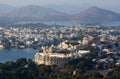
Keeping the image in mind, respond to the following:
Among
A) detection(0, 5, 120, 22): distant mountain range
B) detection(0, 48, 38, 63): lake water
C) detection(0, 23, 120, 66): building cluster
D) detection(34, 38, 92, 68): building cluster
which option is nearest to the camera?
detection(34, 38, 92, 68): building cluster

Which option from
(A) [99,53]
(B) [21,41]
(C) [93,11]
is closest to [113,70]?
(A) [99,53]

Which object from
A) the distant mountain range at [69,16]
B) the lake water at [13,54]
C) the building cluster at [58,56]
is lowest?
the distant mountain range at [69,16]

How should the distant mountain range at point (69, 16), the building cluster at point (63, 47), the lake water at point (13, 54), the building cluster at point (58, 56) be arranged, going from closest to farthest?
the building cluster at point (58, 56) < the building cluster at point (63, 47) < the lake water at point (13, 54) < the distant mountain range at point (69, 16)

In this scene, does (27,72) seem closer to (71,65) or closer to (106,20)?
(71,65)

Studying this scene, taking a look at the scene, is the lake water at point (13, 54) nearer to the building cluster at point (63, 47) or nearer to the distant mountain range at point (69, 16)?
the building cluster at point (63, 47)

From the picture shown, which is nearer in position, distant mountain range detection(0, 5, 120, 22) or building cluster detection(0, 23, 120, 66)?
building cluster detection(0, 23, 120, 66)

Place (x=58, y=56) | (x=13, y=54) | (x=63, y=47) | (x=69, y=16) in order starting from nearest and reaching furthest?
(x=58, y=56) → (x=13, y=54) → (x=63, y=47) → (x=69, y=16)

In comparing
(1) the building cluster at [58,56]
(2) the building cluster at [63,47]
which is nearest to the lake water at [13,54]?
(2) the building cluster at [63,47]

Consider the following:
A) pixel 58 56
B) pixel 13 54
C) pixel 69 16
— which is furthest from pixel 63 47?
pixel 69 16

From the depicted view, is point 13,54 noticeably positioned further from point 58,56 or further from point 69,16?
point 69,16

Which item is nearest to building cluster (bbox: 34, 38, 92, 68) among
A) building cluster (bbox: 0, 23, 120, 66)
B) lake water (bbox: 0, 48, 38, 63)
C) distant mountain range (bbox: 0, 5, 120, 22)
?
building cluster (bbox: 0, 23, 120, 66)

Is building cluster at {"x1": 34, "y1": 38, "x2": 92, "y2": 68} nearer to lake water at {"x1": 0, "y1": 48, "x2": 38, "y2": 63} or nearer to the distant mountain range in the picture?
lake water at {"x1": 0, "y1": 48, "x2": 38, "y2": 63}
